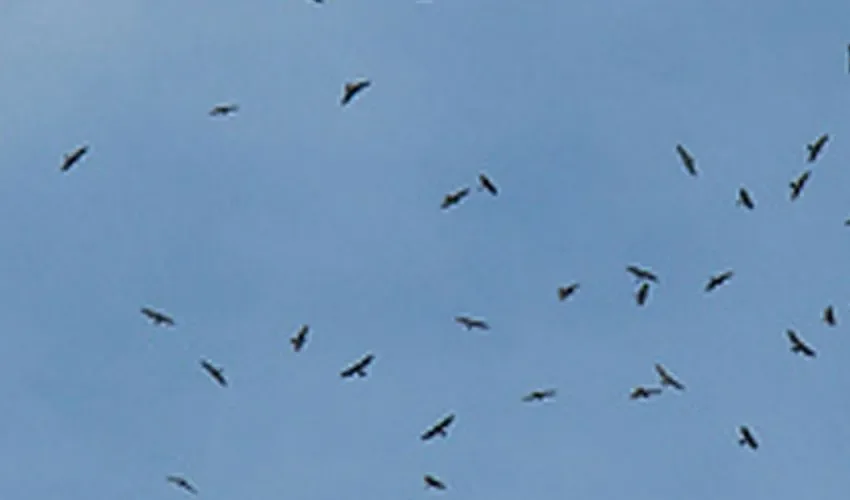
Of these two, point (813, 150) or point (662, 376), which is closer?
point (813, 150)

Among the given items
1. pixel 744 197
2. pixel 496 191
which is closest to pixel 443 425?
pixel 496 191

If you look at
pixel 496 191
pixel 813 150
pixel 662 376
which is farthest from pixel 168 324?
pixel 813 150

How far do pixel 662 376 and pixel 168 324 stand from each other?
74.1ft

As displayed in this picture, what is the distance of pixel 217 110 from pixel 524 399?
61.1 feet

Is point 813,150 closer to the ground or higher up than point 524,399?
higher up

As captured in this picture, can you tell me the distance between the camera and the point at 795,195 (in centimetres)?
9175

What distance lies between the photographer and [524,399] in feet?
315

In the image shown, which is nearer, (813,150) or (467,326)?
(813,150)

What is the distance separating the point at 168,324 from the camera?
95500 mm

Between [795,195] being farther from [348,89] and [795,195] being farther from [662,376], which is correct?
[348,89]

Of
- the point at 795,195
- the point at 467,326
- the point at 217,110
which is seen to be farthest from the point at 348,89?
the point at 795,195

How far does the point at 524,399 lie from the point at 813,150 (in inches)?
664

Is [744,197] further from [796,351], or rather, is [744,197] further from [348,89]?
[348,89]

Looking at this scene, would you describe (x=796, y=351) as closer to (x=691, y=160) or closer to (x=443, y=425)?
(x=691, y=160)
